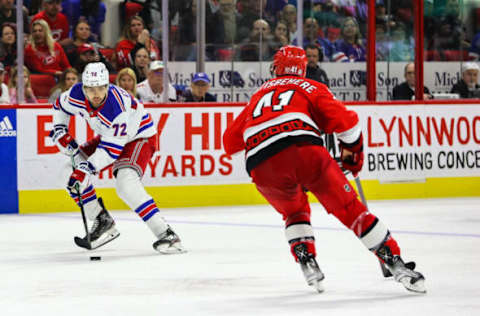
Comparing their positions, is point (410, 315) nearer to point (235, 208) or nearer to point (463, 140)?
point (235, 208)

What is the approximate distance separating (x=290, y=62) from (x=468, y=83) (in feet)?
18.8

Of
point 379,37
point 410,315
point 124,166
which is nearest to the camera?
point 410,315

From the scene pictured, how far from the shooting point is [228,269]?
5.86 metres

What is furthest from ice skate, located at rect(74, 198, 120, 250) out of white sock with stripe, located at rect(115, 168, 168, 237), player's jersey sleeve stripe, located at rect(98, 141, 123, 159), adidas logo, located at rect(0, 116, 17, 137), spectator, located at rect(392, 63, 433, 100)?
spectator, located at rect(392, 63, 433, 100)

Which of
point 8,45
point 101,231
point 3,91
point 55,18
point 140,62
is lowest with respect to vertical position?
point 101,231

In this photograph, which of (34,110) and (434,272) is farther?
(34,110)

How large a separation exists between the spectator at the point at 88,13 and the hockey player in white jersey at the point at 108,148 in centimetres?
247

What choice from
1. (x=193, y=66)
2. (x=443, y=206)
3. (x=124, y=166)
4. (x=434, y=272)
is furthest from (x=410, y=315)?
(x=193, y=66)

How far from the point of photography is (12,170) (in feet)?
29.1

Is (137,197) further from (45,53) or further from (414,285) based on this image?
(45,53)

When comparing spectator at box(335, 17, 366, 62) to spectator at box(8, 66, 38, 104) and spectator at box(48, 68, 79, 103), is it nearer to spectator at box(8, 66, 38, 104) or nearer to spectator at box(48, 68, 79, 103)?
spectator at box(48, 68, 79, 103)

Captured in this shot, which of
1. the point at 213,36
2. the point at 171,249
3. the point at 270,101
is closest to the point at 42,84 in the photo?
the point at 213,36

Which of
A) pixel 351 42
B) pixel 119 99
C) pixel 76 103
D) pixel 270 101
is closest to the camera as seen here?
pixel 270 101

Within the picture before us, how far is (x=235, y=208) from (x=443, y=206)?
1902mm
